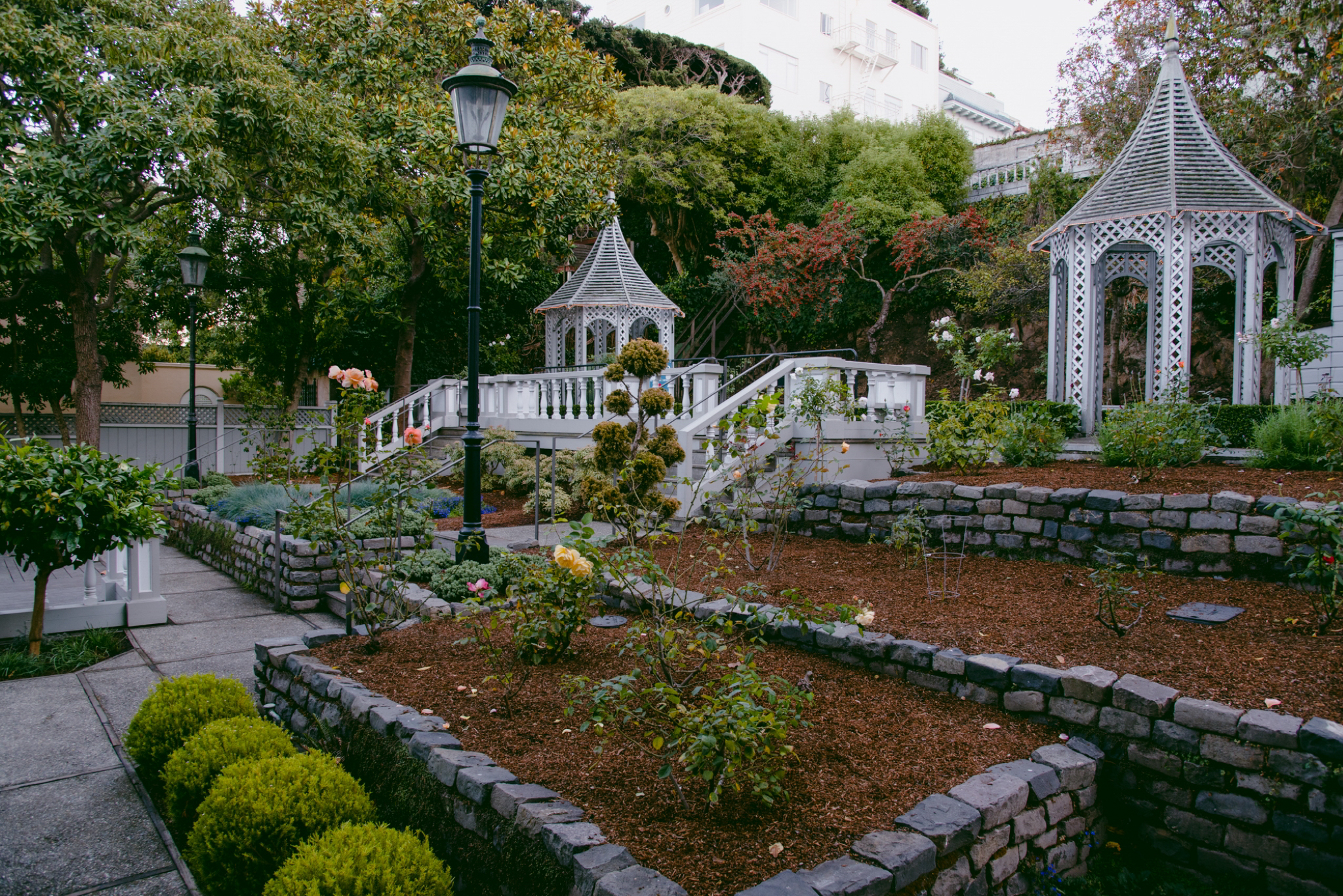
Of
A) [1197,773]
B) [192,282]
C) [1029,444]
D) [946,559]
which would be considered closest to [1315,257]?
[1029,444]

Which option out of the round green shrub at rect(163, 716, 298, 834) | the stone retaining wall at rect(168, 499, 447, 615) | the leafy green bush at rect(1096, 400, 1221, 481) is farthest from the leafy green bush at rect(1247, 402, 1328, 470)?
the round green shrub at rect(163, 716, 298, 834)

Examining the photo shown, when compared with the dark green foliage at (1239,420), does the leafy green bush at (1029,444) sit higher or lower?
lower

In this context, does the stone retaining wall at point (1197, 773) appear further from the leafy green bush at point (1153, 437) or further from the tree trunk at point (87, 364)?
the tree trunk at point (87, 364)

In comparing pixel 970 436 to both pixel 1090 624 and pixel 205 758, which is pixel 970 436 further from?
pixel 205 758

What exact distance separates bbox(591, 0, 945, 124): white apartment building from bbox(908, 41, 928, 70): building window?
0.03 m

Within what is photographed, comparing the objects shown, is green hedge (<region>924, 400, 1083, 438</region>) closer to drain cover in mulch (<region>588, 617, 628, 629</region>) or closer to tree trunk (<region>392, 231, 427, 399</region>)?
drain cover in mulch (<region>588, 617, 628, 629</region>)

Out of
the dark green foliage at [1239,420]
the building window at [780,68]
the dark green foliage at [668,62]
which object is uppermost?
the building window at [780,68]

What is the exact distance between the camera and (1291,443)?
20.6 ft

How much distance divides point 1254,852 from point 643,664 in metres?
2.51

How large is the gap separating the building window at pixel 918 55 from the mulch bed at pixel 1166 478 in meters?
29.6

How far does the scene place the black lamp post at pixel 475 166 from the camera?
5.43m

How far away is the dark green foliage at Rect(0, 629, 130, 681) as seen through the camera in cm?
477

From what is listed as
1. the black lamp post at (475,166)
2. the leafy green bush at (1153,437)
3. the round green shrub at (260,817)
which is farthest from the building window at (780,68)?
the round green shrub at (260,817)

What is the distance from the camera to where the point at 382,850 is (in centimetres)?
229
